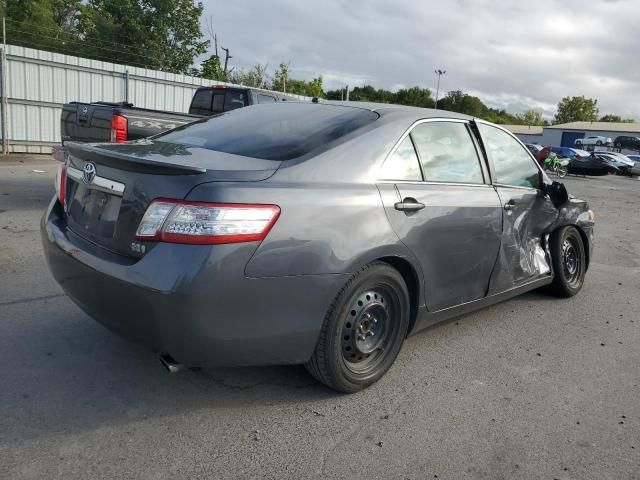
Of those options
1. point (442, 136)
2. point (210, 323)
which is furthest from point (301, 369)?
point (442, 136)

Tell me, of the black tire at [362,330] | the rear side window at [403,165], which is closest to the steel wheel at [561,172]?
the rear side window at [403,165]

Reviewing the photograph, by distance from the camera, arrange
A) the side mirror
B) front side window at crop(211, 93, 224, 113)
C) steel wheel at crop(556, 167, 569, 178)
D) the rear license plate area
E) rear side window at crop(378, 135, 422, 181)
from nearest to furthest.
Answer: the rear license plate area < rear side window at crop(378, 135, 422, 181) < the side mirror < front side window at crop(211, 93, 224, 113) < steel wheel at crop(556, 167, 569, 178)

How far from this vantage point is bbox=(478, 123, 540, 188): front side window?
4.02 metres

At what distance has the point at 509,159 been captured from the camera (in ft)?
13.9

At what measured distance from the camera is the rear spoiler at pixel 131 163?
8.16 feet

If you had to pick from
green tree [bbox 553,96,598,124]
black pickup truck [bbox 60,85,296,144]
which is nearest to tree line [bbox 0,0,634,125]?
black pickup truck [bbox 60,85,296,144]

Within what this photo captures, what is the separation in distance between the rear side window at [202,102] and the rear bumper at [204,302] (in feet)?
26.6

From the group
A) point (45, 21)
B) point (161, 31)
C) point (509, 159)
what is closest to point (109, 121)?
point (509, 159)

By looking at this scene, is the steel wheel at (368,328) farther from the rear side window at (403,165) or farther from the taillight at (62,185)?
the taillight at (62,185)

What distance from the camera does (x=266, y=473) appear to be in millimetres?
2363

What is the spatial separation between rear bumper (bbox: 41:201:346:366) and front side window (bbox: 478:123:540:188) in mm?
1910

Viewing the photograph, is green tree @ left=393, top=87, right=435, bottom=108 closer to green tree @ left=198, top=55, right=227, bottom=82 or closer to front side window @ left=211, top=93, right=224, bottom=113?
green tree @ left=198, top=55, right=227, bottom=82

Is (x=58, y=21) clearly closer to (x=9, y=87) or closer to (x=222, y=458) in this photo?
(x=9, y=87)

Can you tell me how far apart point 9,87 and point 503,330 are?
14578 mm
